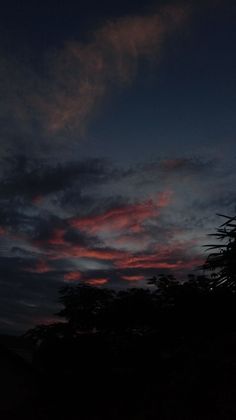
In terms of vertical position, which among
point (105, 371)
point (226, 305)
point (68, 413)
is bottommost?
point (68, 413)

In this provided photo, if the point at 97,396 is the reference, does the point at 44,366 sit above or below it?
above

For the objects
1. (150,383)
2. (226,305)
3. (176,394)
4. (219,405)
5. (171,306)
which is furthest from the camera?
(171,306)

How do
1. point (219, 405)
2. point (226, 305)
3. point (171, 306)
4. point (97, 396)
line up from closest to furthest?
point (219, 405) < point (97, 396) < point (226, 305) < point (171, 306)

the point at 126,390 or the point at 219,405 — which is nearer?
the point at 219,405

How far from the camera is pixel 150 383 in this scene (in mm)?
15648

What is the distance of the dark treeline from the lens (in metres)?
14.5

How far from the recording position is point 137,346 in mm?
17578

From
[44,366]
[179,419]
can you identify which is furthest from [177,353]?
[44,366]

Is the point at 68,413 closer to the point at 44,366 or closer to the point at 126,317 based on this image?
the point at 44,366

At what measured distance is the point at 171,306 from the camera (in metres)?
19.5

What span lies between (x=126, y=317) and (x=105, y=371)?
2.79 meters

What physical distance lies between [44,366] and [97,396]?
2.60 m

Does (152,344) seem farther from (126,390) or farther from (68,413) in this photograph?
(68,413)

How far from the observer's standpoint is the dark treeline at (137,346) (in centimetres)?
1453
